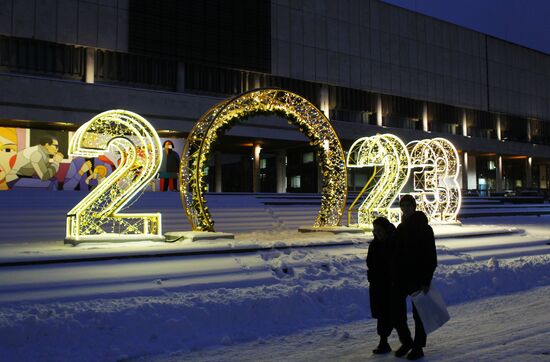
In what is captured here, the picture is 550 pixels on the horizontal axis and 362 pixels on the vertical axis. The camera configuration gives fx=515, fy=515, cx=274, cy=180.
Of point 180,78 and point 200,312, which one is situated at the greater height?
point 180,78

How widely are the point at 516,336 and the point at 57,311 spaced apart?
5870 mm

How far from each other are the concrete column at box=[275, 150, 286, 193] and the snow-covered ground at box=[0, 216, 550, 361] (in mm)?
27560

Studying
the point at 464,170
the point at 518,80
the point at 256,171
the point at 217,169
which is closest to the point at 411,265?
the point at 256,171

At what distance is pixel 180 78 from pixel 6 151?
35.2ft

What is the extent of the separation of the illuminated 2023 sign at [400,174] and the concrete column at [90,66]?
1735 cm

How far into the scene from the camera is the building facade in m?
27.8

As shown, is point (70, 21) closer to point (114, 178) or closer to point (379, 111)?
point (114, 178)

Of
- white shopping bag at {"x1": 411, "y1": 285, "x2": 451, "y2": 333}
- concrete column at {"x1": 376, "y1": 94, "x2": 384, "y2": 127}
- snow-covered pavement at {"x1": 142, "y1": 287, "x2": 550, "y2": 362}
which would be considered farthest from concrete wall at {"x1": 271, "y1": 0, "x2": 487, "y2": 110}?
white shopping bag at {"x1": 411, "y1": 285, "x2": 451, "y2": 333}

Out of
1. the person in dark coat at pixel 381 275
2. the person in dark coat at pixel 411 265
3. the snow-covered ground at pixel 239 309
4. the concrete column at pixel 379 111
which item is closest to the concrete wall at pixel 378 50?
the concrete column at pixel 379 111

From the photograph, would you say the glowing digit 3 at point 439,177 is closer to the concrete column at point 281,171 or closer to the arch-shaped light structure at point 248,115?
the arch-shaped light structure at point 248,115

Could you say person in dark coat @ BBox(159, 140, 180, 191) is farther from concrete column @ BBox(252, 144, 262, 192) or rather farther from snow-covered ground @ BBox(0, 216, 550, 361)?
snow-covered ground @ BBox(0, 216, 550, 361)

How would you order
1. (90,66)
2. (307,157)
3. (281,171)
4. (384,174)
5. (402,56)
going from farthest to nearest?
(402,56), (307,157), (281,171), (90,66), (384,174)

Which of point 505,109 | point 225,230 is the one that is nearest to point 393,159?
point 225,230

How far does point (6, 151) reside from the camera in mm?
27359
